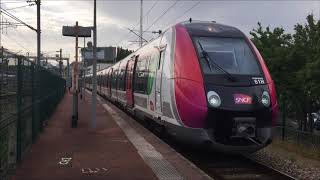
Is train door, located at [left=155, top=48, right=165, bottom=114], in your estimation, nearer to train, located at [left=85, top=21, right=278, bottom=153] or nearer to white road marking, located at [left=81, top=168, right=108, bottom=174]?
train, located at [left=85, top=21, right=278, bottom=153]

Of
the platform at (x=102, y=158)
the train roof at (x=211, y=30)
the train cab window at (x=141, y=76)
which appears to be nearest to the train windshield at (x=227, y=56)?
the train roof at (x=211, y=30)

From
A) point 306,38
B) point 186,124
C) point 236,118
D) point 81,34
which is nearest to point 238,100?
point 236,118

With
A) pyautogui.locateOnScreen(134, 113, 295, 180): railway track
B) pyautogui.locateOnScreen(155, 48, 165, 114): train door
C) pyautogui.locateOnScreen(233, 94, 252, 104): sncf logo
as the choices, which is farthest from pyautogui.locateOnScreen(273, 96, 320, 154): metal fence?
pyautogui.locateOnScreen(233, 94, 252, 104): sncf logo

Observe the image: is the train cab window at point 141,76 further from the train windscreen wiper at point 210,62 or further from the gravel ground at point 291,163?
the train windscreen wiper at point 210,62

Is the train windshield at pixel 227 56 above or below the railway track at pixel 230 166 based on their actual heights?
above

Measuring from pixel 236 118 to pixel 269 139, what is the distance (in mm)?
996

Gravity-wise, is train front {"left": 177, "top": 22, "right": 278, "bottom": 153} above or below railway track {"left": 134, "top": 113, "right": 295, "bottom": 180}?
above

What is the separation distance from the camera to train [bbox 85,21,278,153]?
11.8m

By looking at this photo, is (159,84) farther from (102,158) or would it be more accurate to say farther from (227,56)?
(102,158)

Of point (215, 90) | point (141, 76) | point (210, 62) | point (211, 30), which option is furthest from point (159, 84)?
point (141, 76)

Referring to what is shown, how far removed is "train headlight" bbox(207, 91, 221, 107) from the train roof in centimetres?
193

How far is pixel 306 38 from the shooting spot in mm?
32906

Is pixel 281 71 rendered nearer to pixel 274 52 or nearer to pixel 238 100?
pixel 274 52

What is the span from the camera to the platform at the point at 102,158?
10133 millimetres
